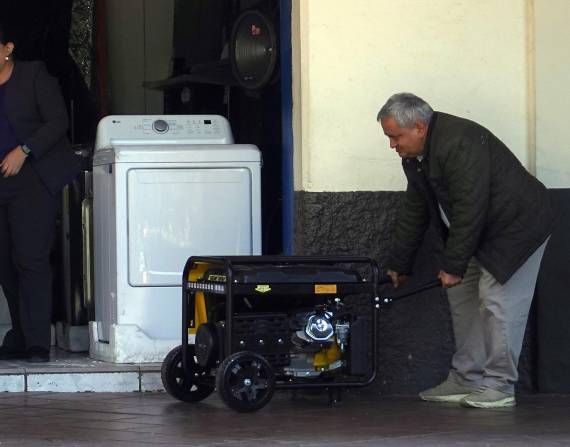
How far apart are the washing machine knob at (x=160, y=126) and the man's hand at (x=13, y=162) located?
823mm

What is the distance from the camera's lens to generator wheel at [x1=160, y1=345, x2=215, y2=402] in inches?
249

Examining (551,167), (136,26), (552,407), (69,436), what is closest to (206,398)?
(69,436)

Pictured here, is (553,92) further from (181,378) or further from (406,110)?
(181,378)

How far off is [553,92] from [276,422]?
2.45m

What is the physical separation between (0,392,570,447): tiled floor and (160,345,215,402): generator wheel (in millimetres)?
56

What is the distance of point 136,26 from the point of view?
1109 centimetres

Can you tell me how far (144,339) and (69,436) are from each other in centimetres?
172

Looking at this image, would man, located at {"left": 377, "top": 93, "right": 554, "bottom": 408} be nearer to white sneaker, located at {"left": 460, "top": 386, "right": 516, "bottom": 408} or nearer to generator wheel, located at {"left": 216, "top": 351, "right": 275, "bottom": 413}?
white sneaker, located at {"left": 460, "top": 386, "right": 516, "bottom": 408}

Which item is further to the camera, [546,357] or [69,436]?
[546,357]

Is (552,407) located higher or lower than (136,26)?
lower

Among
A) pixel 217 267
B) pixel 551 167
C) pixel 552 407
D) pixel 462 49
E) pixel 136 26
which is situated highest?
pixel 136 26

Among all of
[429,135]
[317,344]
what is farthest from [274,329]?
[429,135]

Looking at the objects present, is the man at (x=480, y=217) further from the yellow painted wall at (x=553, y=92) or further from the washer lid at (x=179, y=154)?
the washer lid at (x=179, y=154)

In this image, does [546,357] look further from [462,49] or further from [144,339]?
[144,339]
